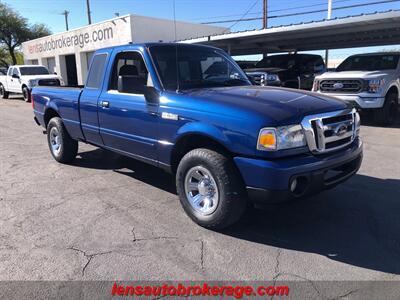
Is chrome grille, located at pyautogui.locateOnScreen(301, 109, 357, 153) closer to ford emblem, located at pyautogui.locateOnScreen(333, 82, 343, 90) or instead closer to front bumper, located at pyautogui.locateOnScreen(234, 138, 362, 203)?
front bumper, located at pyautogui.locateOnScreen(234, 138, 362, 203)

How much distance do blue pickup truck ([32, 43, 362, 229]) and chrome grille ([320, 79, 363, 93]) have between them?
18.7ft

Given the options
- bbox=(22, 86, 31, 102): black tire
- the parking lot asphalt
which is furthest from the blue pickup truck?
bbox=(22, 86, 31, 102): black tire

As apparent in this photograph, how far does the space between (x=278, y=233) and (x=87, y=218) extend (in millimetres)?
2137

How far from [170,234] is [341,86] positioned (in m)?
7.83

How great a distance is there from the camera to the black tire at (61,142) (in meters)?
6.38

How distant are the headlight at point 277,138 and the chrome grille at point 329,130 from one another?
163 millimetres

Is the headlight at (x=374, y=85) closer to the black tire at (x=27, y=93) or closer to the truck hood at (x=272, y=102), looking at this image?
the truck hood at (x=272, y=102)

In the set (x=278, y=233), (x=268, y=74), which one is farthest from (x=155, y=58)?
(x=268, y=74)

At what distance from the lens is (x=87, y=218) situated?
4258mm

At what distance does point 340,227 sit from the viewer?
3.94m

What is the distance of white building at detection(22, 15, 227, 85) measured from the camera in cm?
2205

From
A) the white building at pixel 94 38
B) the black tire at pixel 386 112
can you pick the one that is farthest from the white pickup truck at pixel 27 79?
the black tire at pixel 386 112

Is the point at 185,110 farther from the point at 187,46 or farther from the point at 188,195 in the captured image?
the point at 187,46

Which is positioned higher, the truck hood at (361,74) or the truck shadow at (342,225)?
the truck hood at (361,74)
